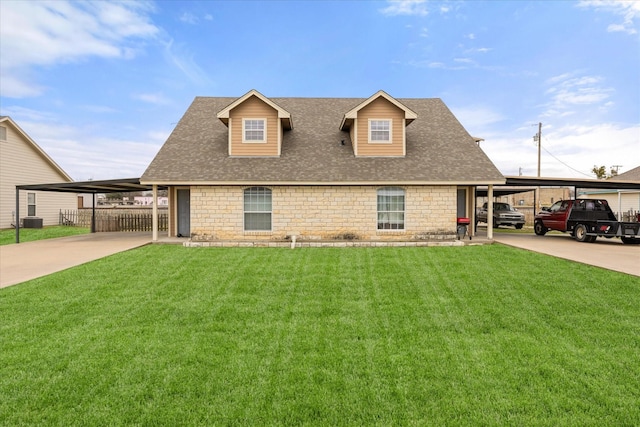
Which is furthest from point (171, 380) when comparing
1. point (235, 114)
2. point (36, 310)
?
point (235, 114)

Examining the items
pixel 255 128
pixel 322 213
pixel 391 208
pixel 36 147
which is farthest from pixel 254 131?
pixel 36 147

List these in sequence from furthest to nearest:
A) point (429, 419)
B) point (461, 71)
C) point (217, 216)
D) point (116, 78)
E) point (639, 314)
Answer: point (461, 71) → point (116, 78) → point (217, 216) → point (639, 314) → point (429, 419)

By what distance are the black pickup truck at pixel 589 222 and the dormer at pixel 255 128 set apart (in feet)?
47.8

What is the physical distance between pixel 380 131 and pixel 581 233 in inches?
417

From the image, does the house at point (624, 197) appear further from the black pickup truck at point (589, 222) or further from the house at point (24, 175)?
the house at point (24, 175)

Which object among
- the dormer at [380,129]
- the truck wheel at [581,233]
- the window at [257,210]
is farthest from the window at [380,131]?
the truck wheel at [581,233]

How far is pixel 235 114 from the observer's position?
632 inches

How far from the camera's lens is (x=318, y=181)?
48.3 feet

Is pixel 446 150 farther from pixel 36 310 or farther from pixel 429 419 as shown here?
pixel 36 310

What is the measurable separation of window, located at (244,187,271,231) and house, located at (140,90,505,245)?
0.15 ft

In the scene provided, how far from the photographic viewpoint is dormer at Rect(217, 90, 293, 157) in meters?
16.1

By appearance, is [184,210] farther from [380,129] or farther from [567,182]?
[567,182]

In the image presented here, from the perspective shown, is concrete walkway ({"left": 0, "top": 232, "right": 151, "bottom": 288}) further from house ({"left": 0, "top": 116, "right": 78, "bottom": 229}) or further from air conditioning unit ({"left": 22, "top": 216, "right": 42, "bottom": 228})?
house ({"left": 0, "top": 116, "right": 78, "bottom": 229})

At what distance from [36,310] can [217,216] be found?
880 cm
